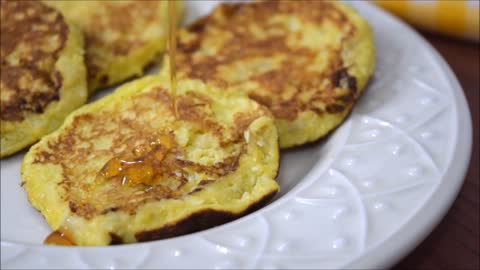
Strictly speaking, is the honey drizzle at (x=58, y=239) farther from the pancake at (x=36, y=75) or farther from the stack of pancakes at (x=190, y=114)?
the pancake at (x=36, y=75)

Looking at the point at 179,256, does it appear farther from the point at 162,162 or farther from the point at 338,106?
the point at 338,106

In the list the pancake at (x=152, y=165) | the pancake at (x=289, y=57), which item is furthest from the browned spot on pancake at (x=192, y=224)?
the pancake at (x=289, y=57)

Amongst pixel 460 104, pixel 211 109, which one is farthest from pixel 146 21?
pixel 460 104

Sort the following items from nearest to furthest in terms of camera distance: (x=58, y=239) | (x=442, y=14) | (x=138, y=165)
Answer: (x=58, y=239) < (x=138, y=165) < (x=442, y=14)

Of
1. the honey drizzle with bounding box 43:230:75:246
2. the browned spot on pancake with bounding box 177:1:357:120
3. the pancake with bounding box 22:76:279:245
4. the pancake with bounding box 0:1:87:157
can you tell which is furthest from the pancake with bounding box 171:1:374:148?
the honey drizzle with bounding box 43:230:75:246

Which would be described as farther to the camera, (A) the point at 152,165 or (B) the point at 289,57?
(B) the point at 289,57

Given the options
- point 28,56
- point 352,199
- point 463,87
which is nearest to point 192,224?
point 352,199

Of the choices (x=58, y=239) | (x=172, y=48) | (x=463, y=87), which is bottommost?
(x=463, y=87)

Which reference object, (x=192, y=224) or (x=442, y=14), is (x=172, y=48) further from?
(x=442, y=14)
